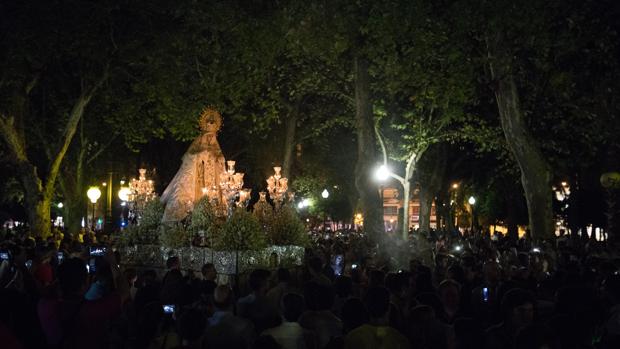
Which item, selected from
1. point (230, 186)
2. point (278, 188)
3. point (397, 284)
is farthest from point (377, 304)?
point (278, 188)

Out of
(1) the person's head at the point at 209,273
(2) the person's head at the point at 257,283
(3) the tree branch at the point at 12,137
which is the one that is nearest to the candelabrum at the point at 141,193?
(3) the tree branch at the point at 12,137

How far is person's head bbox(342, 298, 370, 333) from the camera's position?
6113 millimetres

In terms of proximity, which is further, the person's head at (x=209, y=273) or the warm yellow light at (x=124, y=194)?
the warm yellow light at (x=124, y=194)

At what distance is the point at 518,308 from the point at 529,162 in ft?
48.8

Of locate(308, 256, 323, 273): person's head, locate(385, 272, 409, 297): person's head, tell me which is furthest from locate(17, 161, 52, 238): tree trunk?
locate(385, 272, 409, 297): person's head

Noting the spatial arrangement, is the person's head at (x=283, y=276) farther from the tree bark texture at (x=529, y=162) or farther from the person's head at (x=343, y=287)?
the tree bark texture at (x=529, y=162)

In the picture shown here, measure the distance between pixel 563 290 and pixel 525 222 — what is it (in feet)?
151

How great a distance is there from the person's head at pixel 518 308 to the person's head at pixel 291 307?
2276 millimetres

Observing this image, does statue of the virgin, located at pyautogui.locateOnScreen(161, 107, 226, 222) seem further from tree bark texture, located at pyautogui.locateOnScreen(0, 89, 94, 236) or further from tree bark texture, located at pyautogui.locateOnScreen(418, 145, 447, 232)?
tree bark texture, located at pyautogui.locateOnScreen(418, 145, 447, 232)

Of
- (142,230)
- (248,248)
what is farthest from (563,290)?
(142,230)

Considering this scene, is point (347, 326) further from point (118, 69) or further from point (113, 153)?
point (113, 153)

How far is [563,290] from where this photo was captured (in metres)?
7.02

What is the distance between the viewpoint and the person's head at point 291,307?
20.9 ft

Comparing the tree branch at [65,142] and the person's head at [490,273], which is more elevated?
the tree branch at [65,142]
